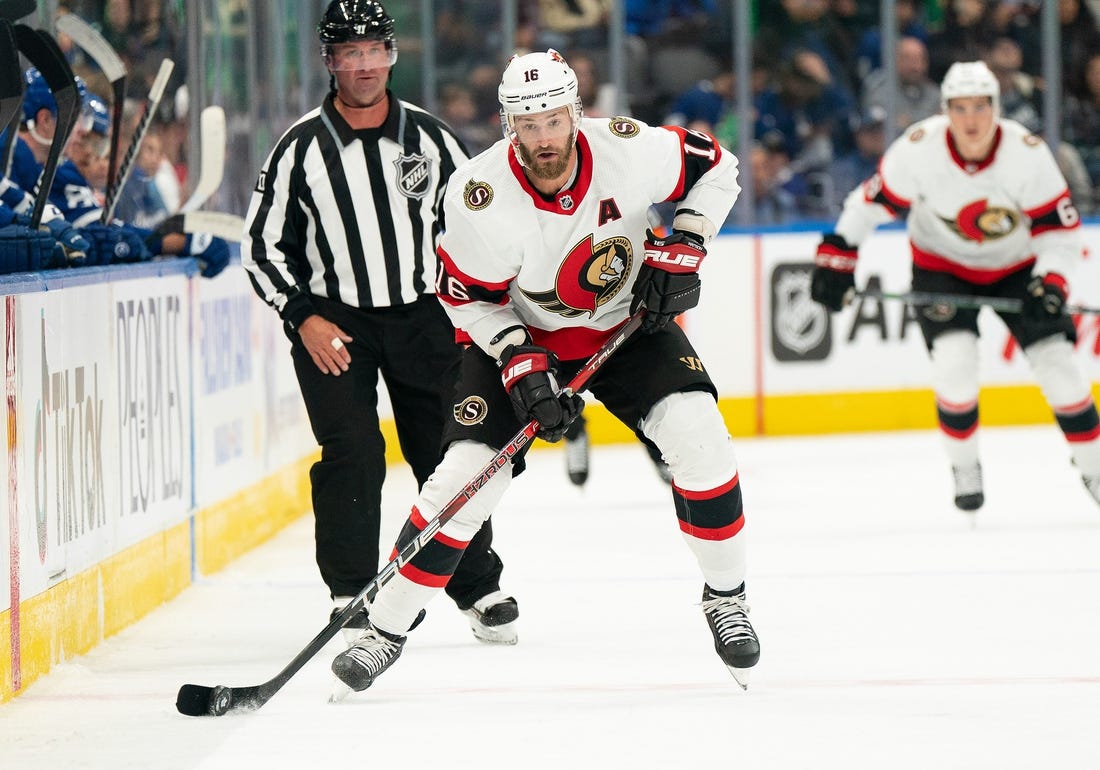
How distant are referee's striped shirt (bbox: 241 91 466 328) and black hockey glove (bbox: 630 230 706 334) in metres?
0.77

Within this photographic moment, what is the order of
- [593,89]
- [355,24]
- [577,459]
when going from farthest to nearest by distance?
1. [593,89]
2. [577,459]
3. [355,24]

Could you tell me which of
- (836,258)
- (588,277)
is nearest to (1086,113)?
(836,258)

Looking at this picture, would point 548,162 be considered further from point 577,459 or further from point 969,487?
point 577,459

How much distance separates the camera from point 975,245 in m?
5.48

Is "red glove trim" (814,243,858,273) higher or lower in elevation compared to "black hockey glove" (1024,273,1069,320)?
higher

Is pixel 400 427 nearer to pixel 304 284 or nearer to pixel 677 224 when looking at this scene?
pixel 304 284

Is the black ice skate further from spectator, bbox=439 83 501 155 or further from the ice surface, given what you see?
spectator, bbox=439 83 501 155

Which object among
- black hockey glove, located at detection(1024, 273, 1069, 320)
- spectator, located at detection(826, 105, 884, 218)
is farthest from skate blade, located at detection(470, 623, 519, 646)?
spectator, located at detection(826, 105, 884, 218)

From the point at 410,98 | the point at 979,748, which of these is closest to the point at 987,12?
the point at 410,98

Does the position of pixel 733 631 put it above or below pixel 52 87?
below

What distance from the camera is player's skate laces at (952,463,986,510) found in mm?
5441

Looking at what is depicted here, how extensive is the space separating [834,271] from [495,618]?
81.5 inches

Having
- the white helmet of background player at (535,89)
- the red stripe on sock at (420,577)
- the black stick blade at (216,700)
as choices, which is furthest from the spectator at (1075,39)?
the black stick blade at (216,700)

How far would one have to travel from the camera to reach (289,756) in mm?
2963
